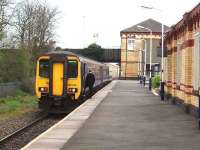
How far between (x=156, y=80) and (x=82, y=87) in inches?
1255

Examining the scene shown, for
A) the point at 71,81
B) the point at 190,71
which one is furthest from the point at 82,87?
the point at 190,71

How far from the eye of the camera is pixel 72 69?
30.6 meters

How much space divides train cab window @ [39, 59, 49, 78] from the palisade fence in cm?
1571

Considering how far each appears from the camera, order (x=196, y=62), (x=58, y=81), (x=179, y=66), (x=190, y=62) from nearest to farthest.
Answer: (x=196, y=62) < (x=190, y=62) < (x=58, y=81) < (x=179, y=66)

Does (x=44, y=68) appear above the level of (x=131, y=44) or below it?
below

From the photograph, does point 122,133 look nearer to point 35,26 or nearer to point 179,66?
point 179,66

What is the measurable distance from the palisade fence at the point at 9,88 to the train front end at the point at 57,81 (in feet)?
52.6

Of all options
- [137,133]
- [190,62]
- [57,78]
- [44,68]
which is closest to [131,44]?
[44,68]

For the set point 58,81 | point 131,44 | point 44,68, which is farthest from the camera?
point 131,44

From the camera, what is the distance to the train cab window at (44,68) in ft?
99.7

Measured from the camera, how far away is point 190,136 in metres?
16.9

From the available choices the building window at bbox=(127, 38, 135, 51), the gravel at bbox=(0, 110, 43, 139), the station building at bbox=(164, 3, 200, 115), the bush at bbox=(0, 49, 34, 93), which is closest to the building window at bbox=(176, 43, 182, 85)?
the station building at bbox=(164, 3, 200, 115)

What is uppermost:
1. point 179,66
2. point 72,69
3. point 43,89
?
point 179,66

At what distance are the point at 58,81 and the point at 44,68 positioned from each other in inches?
41.6
